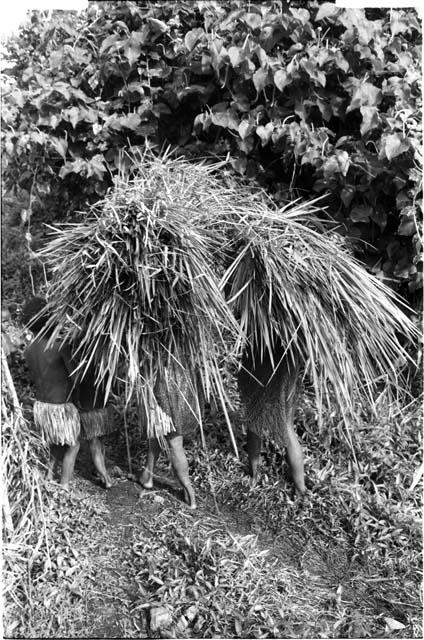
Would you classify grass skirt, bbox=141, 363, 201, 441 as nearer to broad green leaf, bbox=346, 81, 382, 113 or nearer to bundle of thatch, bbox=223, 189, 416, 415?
bundle of thatch, bbox=223, 189, 416, 415

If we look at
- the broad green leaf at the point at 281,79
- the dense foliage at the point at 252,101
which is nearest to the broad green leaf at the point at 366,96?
the dense foliage at the point at 252,101

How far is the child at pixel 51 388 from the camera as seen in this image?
282 centimetres

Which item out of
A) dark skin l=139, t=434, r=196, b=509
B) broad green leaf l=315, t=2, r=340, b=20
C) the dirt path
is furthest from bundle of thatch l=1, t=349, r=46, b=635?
broad green leaf l=315, t=2, r=340, b=20

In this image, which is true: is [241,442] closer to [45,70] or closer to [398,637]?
[398,637]

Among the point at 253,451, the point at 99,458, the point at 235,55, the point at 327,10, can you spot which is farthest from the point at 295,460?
the point at 327,10

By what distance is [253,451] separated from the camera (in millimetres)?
3041

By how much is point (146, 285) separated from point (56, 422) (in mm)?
1016

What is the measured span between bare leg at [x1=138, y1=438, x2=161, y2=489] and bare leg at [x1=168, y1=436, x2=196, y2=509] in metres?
0.19

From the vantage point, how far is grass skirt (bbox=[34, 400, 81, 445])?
9.25 feet

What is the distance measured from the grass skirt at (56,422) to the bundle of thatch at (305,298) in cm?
100

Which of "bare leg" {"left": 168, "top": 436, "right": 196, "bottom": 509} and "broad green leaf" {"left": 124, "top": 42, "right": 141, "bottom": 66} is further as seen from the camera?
"broad green leaf" {"left": 124, "top": 42, "right": 141, "bottom": 66}

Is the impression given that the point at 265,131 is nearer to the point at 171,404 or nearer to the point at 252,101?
the point at 252,101

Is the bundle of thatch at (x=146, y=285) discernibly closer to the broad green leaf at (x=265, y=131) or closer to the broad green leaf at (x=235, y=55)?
the broad green leaf at (x=265, y=131)

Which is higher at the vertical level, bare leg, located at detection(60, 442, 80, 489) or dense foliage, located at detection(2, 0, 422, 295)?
dense foliage, located at detection(2, 0, 422, 295)
